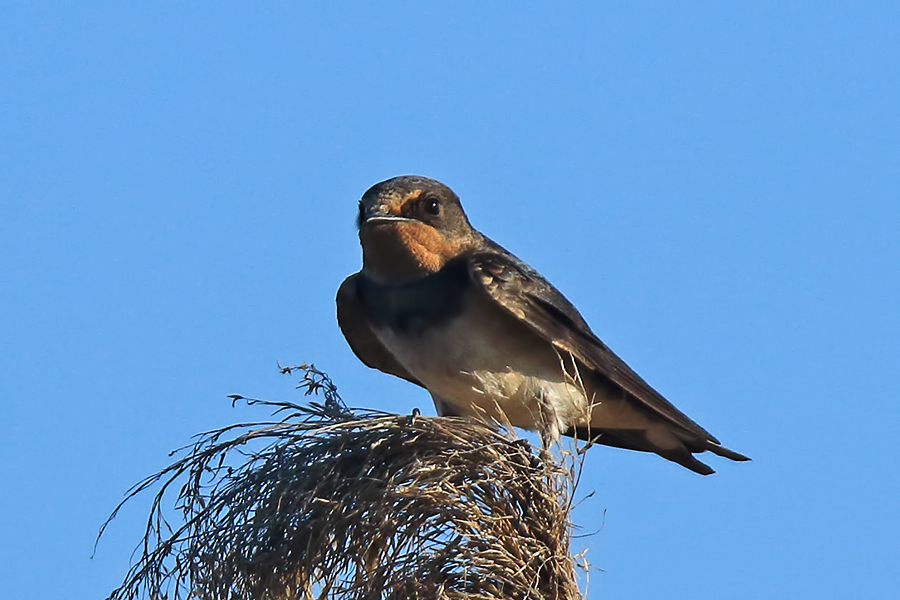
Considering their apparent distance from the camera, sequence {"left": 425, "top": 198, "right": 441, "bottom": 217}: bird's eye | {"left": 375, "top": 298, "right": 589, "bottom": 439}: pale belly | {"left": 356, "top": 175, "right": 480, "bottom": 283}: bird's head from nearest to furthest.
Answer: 1. {"left": 375, "top": 298, "right": 589, "bottom": 439}: pale belly
2. {"left": 356, "top": 175, "right": 480, "bottom": 283}: bird's head
3. {"left": 425, "top": 198, "right": 441, "bottom": 217}: bird's eye

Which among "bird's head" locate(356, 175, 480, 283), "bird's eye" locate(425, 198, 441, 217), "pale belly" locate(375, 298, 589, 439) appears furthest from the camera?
"bird's eye" locate(425, 198, 441, 217)

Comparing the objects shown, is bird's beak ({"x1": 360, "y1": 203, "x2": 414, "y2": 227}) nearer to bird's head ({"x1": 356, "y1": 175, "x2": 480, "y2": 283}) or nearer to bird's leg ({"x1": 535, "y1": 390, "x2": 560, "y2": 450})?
bird's head ({"x1": 356, "y1": 175, "x2": 480, "y2": 283})

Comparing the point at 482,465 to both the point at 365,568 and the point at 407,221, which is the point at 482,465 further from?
the point at 407,221

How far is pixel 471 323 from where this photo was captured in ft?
21.1

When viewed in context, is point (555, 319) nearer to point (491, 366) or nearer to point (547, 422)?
point (491, 366)

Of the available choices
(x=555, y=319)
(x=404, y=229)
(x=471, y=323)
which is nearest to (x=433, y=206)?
(x=404, y=229)

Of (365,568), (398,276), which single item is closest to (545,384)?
(398,276)

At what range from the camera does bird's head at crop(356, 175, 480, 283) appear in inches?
255

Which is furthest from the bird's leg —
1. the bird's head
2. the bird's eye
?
the bird's eye

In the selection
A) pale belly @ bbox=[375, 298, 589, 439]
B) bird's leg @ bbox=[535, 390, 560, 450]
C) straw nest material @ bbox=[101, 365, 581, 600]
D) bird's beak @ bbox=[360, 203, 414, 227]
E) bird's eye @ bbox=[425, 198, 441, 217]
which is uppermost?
bird's eye @ bbox=[425, 198, 441, 217]

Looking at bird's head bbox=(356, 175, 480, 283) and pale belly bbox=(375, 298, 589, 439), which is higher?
bird's head bbox=(356, 175, 480, 283)

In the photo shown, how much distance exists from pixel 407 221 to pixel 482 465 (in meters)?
2.31

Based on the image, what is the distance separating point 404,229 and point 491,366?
0.74 meters

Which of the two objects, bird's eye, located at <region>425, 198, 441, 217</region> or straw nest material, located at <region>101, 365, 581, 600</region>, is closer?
straw nest material, located at <region>101, 365, 581, 600</region>
